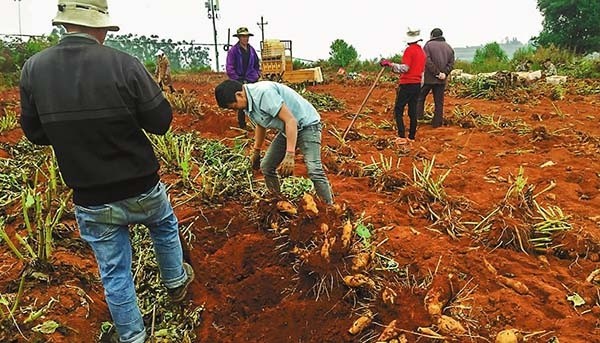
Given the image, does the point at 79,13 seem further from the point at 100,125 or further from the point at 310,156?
the point at 310,156

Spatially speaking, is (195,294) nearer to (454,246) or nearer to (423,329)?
(423,329)

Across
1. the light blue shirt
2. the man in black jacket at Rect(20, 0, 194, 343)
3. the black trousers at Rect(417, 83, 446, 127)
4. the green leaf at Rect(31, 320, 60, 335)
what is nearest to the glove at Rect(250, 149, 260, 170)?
the light blue shirt

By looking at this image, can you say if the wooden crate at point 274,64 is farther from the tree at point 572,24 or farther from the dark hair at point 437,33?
the tree at point 572,24

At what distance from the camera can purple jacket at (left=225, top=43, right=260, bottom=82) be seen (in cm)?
665

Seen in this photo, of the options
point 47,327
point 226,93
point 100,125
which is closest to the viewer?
point 100,125

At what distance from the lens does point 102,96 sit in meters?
1.95

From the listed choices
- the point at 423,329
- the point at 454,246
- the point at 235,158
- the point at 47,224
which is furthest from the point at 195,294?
the point at 235,158

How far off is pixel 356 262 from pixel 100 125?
150cm

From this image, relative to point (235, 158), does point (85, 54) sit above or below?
above

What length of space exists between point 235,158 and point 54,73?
10.7 feet

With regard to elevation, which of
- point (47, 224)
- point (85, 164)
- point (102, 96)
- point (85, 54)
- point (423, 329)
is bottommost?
point (423, 329)

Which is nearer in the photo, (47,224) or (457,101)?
(47,224)

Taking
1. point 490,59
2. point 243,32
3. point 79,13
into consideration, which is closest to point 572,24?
point 490,59

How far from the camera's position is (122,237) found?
223cm
